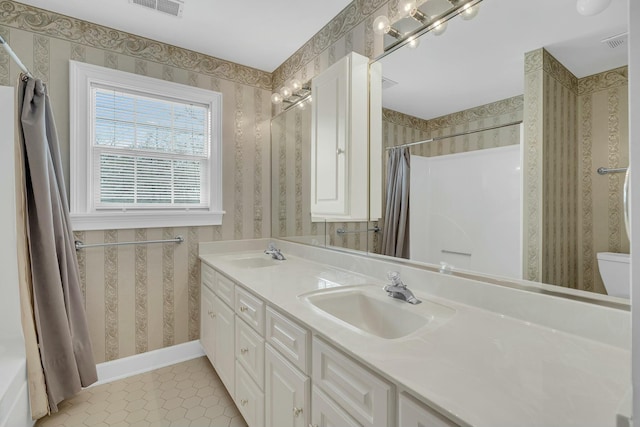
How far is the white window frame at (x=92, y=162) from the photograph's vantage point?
6.93 feet

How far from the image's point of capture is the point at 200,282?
2588 mm

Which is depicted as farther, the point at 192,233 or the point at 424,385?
the point at 192,233

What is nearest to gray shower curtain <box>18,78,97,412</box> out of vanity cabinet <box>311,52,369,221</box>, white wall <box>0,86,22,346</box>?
white wall <box>0,86,22,346</box>

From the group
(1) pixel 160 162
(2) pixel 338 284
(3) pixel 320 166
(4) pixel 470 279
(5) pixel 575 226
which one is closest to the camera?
(5) pixel 575 226

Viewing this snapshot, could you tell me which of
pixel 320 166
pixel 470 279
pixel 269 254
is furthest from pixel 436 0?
pixel 269 254

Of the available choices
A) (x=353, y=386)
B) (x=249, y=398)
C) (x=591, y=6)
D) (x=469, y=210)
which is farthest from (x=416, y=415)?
(x=591, y=6)

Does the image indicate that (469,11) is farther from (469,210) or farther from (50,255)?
(50,255)

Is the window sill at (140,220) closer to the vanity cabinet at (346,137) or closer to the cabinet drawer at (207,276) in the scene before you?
the cabinet drawer at (207,276)

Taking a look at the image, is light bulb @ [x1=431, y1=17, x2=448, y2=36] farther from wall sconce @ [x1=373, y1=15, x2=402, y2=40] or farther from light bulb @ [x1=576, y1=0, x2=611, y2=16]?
light bulb @ [x1=576, y1=0, x2=611, y2=16]

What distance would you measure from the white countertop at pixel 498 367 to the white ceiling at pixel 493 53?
82 centimetres

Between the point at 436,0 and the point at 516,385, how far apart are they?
1.55 m

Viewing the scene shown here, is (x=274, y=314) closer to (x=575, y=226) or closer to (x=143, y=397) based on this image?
(x=575, y=226)

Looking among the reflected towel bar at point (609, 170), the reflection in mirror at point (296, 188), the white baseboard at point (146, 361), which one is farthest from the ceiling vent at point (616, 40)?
the white baseboard at point (146, 361)

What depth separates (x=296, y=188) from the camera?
2.48 m
